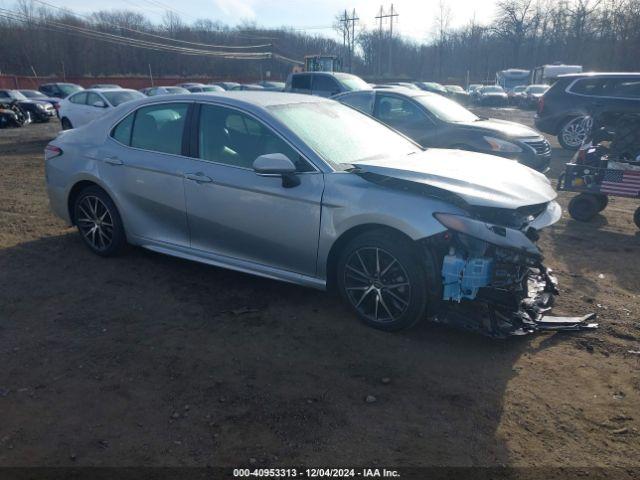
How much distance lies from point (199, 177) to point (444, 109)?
6371 millimetres

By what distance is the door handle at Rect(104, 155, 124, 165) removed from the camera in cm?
499

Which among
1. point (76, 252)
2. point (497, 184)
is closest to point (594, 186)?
point (497, 184)

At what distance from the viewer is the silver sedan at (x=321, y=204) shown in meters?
3.62

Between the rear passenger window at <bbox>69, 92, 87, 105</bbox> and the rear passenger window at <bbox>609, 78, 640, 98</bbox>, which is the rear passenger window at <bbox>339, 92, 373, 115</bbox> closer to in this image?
the rear passenger window at <bbox>609, 78, 640, 98</bbox>

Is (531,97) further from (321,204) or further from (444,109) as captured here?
(321,204)

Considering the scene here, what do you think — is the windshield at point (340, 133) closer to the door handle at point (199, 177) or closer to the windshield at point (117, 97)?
the door handle at point (199, 177)

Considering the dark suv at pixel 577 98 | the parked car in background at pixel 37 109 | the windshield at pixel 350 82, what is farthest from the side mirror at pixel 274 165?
the parked car in background at pixel 37 109

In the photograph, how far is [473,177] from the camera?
12.8ft

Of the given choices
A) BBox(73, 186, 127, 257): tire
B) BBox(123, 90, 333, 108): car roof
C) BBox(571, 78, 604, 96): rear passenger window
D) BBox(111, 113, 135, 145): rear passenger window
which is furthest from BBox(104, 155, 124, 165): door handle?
BBox(571, 78, 604, 96): rear passenger window

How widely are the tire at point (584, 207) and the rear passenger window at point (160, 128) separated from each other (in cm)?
550

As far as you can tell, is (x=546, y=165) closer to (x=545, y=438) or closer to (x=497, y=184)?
(x=497, y=184)

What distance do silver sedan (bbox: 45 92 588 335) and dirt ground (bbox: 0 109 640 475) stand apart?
31 centimetres

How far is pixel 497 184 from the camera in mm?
3840

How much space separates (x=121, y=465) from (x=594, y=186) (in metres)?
6.81
